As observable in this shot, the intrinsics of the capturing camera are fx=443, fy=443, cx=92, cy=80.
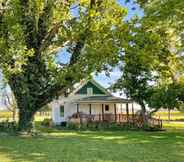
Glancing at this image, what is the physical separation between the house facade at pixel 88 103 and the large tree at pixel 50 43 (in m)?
17.2

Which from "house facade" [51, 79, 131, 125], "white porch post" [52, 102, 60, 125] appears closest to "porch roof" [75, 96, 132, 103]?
"house facade" [51, 79, 131, 125]

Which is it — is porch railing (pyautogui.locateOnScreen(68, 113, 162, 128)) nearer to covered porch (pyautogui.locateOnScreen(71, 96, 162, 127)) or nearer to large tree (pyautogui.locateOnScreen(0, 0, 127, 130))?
covered porch (pyautogui.locateOnScreen(71, 96, 162, 127))

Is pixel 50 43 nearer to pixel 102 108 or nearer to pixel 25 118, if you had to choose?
pixel 25 118

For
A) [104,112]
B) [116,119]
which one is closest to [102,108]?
[104,112]

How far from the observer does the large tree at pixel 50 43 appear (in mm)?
30411

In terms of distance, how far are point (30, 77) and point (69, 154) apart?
14418mm

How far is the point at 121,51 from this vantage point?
1248 inches

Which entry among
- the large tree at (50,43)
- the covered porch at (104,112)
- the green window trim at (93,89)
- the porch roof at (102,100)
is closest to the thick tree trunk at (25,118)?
the large tree at (50,43)

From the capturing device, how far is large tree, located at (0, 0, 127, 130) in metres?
30.4

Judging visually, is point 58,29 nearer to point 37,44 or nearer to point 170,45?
point 37,44

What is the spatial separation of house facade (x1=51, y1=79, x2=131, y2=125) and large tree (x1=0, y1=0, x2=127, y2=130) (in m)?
17.2

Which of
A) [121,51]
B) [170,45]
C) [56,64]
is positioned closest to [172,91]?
[170,45]

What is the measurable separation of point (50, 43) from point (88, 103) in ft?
61.2

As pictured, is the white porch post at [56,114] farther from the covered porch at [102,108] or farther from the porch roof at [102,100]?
the porch roof at [102,100]
